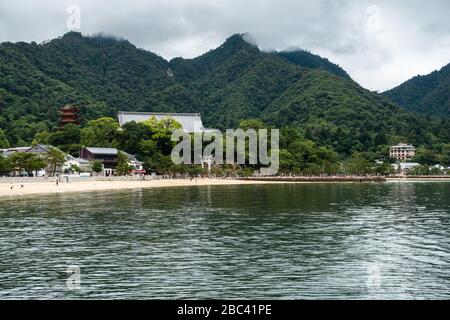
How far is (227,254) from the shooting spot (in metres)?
17.4

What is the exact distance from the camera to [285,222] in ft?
85.0

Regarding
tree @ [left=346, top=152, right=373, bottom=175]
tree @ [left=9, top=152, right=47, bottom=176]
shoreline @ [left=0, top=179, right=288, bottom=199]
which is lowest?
shoreline @ [left=0, top=179, right=288, bottom=199]

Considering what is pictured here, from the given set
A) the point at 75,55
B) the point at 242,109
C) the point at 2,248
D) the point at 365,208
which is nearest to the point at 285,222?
the point at 365,208

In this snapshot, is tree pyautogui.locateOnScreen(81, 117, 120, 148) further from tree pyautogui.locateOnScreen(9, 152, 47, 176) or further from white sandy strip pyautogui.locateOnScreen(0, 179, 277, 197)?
white sandy strip pyautogui.locateOnScreen(0, 179, 277, 197)

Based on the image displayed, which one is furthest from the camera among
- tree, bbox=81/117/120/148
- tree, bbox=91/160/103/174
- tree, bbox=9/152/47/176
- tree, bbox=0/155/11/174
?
tree, bbox=81/117/120/148

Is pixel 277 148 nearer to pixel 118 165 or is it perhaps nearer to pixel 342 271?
pixel 118 165

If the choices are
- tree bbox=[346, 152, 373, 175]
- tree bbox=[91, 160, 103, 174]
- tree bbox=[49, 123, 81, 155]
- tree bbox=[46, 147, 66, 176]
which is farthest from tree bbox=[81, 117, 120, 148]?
tree bbox=[346, 152, 373, 175]

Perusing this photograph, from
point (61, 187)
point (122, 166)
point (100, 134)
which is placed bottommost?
point (61, 187)

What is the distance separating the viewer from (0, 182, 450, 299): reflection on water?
13.1 meters

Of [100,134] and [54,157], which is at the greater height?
[100,134]

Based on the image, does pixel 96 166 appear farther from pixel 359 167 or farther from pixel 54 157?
pixel 359 167

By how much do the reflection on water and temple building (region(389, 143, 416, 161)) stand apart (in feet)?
300

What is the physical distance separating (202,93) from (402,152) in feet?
245

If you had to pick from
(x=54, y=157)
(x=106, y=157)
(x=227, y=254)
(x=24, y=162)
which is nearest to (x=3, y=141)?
(x=106, y=157)
